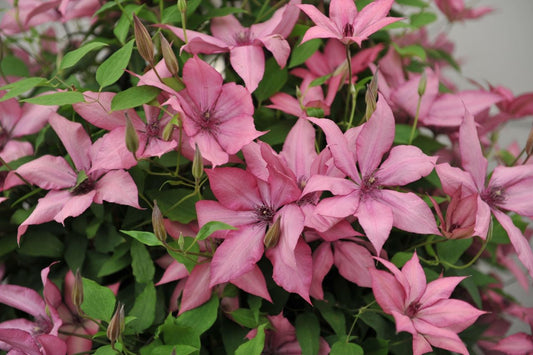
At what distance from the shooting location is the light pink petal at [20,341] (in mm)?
345

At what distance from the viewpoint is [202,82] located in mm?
357

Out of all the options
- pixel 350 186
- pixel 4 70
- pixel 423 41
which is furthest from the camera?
pixel 423 41

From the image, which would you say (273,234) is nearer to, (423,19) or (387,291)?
(387,291)

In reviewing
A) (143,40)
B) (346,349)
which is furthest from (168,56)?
(346,349)

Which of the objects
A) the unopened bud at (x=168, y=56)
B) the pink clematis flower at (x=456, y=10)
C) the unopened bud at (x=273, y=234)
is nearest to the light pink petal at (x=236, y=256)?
the unopened bud at (x=273, y=234)

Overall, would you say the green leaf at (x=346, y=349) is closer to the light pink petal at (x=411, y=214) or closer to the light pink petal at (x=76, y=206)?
the light pink petal at (x=411, y=214)

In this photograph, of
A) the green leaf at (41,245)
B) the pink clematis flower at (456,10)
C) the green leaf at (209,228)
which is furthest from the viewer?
the pink clematis flower at (456,10)

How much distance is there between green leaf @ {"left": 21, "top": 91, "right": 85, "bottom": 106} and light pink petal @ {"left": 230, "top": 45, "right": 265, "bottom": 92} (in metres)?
0.11

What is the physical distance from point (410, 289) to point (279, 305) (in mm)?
100

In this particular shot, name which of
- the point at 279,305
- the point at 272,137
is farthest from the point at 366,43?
the point at 279,305

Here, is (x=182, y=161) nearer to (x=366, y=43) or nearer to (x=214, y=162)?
(x=214, y=162)

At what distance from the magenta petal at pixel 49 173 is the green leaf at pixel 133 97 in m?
0.07

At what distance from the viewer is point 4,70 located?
498 mm

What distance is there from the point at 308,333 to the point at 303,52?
216 millimetres
